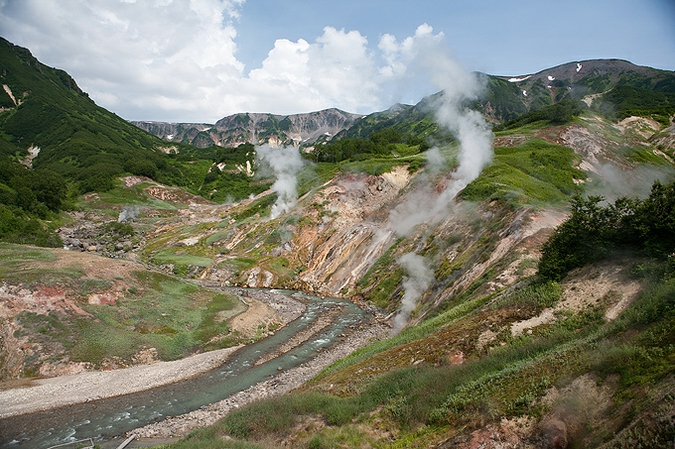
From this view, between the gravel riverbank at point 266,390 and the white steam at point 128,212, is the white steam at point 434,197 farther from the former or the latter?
the white steam at point 128,212

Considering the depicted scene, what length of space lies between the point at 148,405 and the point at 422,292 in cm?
2354

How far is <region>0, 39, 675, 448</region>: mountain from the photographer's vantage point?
30.1 feet

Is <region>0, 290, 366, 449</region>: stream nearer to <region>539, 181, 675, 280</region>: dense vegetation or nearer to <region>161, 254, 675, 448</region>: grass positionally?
<region>161, 254, 675, 448</region>: grass

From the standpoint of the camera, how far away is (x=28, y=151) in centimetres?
15338

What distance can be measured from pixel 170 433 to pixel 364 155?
243ft

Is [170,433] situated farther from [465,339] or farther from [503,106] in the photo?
[503,106]

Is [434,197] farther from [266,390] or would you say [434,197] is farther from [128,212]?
[128,212]

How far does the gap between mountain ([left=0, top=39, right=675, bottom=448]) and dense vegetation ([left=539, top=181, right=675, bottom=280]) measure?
0.07 metres

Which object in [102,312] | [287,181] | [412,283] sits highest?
[287,181]

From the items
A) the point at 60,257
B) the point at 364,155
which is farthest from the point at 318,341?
the point at 364,155

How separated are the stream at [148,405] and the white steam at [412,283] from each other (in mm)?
7059

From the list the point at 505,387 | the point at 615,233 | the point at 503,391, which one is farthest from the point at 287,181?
the point at 503,391

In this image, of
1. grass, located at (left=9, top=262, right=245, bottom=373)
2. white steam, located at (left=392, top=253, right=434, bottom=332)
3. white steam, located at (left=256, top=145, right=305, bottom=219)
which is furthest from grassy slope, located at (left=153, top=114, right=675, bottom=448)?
white steam, located at (left=256, top=145, right=305, bottom=219)

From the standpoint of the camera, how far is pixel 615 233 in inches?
617
